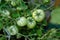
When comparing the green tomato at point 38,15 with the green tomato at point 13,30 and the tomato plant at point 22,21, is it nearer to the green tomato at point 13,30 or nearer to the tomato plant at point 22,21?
the tomato plant at point 22,21

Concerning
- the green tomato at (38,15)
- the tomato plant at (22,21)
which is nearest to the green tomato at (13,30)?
the tomato plant at (22,21)

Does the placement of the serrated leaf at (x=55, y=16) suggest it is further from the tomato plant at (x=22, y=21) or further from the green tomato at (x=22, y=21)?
the green tomato at (x=22, y=21)

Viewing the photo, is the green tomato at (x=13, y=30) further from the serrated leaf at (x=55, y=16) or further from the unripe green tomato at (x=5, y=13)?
the serrated leaf at (x=55, y=16)

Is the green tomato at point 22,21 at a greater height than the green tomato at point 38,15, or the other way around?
the green tomato at point 38,15

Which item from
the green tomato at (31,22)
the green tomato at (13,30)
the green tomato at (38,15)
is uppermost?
the green tomato at (38,15)

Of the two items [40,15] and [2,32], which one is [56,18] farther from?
[2,32]

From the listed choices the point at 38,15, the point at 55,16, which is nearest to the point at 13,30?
the point at 38,15

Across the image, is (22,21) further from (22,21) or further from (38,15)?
(38,15)

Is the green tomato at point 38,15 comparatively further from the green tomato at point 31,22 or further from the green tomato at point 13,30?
the green tomato at point 13,30

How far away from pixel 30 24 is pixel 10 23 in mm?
140

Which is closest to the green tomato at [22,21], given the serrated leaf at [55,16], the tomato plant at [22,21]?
the tomato plant at [22,21]

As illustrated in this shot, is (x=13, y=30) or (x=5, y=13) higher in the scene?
(x=5, y=13)

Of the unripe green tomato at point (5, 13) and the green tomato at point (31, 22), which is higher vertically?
the unripe green tomato at point (5, 13)

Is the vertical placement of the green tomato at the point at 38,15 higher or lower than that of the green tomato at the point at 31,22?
higher
